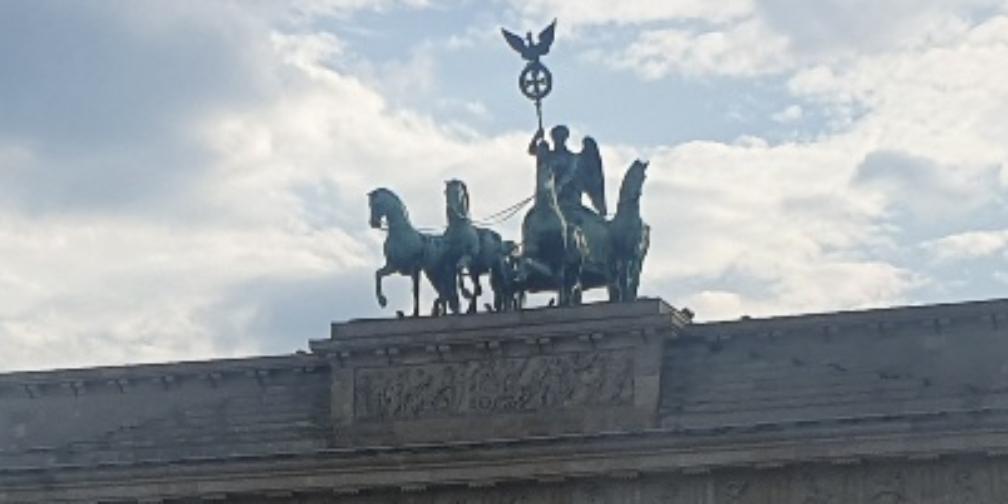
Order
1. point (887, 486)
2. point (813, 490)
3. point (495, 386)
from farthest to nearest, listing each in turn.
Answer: point (495, 386) → point (813, 490) → point (887, 486)

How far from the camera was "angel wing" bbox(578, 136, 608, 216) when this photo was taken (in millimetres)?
44062

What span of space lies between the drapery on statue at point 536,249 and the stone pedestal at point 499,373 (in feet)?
2.76

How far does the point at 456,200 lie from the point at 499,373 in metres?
3.07

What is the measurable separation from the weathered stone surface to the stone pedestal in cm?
3

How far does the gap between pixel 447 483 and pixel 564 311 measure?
10.7ft

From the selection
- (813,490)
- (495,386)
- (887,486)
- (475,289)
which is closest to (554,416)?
(495,386)

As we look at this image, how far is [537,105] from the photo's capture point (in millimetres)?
44656

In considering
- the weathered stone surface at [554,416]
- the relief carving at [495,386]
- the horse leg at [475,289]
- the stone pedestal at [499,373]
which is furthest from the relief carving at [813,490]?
the horse leg at [475,289]

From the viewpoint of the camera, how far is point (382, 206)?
43562mm

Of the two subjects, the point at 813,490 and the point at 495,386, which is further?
the point at 495,386

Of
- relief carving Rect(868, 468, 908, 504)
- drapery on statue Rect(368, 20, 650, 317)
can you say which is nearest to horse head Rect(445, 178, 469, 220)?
drapery on statue Rect(368, 20, 650, 317)

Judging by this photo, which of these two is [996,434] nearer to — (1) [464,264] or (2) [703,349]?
(2) [703,349]

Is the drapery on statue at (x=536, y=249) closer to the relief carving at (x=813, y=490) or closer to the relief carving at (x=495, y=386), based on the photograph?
the relief carving at (x=495, y=386)

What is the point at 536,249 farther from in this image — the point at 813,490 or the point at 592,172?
the point at 813,490
